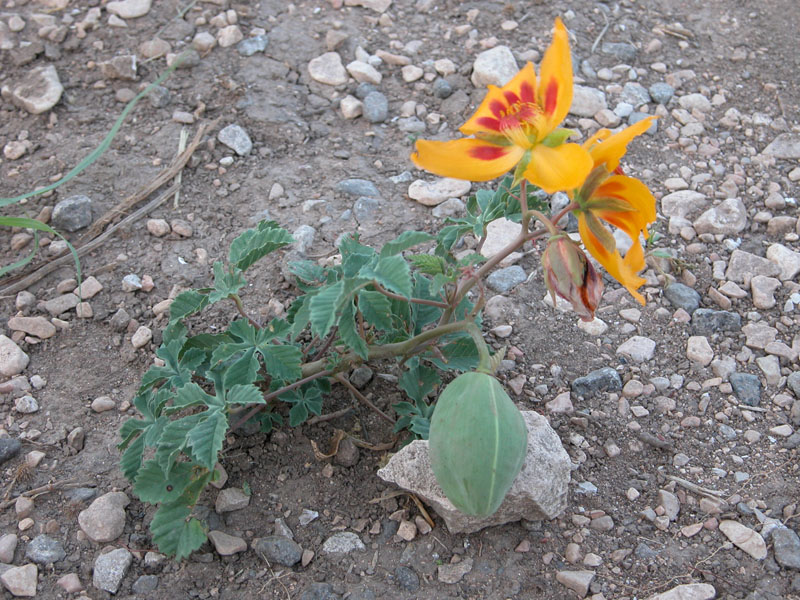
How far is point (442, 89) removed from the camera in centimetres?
329

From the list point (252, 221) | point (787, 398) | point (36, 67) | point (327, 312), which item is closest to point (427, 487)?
point (327, 312)

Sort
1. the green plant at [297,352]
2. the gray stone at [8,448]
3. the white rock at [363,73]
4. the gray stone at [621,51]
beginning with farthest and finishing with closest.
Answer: the gray stone at [621,51] < the white rock at [363,73] < the gray stone at [8,448] < the green plant at [297,352]

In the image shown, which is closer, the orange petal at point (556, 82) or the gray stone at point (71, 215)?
the orange petal at point (556, 82)

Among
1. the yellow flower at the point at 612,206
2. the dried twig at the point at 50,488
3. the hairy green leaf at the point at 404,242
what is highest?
the yellow flower at the point at 612,206

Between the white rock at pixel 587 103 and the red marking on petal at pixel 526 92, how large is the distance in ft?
4.90

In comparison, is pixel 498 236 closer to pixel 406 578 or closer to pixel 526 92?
pixel 526 92

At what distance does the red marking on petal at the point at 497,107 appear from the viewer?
1.77 meters

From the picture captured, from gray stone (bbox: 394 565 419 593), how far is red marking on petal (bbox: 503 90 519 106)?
1.11m

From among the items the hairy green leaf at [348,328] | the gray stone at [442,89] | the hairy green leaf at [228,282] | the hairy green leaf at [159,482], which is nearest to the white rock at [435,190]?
the gray stone at [442,89]

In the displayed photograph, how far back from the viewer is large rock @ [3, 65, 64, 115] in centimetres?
314

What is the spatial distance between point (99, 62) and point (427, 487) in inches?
93.3

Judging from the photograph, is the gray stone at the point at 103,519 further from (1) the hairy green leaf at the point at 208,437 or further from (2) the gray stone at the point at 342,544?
(2) the gray stone at the point at 342,544

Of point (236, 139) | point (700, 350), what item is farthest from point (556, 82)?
point (236, 139)

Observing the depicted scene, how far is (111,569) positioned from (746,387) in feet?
5.81
